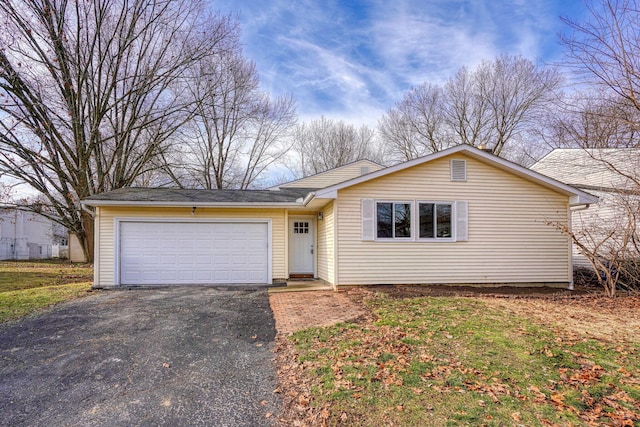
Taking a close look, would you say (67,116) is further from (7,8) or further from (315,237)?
(315,237)

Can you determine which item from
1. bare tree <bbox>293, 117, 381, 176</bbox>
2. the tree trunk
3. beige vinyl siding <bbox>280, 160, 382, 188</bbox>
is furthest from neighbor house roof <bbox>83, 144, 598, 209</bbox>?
bare tree <bbox>293, 117, 381, 176</bbox>

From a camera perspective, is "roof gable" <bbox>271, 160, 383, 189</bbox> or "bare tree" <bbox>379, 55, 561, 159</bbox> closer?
"roof gable" <bbox>271, 160, 383, 189</bbox>

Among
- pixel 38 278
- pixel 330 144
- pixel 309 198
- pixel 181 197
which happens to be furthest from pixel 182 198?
pixel 330 144

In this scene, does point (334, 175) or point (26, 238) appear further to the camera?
point (26, 238)

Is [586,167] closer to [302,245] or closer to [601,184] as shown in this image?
[601,184]

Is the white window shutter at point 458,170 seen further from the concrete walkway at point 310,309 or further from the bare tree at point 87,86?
the bare tree at point 87,86

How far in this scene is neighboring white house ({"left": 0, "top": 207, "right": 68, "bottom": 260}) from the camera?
24.0 meters

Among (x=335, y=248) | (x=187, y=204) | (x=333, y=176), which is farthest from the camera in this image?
(x=333, y=176)

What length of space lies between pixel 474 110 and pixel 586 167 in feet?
46.2

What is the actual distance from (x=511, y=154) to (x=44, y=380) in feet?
90.7

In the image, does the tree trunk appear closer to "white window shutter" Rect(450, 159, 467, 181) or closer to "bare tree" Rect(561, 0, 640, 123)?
"white window shutter" Rect(450, 159, 467, 181)

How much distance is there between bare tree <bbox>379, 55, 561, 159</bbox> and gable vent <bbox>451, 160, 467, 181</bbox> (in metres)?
15.3

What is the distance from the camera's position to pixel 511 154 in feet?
82.3

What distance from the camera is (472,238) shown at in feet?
32.1
